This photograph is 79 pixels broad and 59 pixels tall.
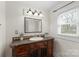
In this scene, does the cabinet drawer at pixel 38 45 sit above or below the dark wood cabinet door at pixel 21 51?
above

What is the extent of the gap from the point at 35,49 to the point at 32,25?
0.32 metres

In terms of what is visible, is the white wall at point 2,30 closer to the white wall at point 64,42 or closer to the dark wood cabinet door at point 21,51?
the dark wood cabinet door at point 21,51

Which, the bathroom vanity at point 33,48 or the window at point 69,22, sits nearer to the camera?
the bathroom vanity at point 33,48

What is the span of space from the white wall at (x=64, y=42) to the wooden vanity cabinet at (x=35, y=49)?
10 cm

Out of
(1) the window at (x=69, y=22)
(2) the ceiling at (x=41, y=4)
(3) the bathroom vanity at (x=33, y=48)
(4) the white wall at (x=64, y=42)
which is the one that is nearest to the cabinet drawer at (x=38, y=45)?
(3) the bathroom vanity at (x=33, y=48)

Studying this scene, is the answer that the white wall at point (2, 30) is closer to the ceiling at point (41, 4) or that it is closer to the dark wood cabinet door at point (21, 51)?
the dark wood cabinet door at point (21, 51)

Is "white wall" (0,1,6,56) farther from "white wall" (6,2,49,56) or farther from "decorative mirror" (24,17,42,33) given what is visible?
"decorative mirror" (24,17,42,33)

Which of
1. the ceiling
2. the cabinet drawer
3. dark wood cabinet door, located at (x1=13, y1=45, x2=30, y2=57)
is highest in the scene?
the ceiling

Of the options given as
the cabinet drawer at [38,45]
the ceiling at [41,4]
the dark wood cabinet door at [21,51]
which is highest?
the ceiling at [41,4]

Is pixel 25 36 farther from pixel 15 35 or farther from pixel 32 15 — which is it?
pixel 32 15

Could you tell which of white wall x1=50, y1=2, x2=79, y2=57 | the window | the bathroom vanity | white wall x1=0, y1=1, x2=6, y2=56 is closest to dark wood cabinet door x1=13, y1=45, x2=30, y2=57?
the bathroom vanity

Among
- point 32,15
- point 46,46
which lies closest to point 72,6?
point 32,15

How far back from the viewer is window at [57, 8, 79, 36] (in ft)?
3.90

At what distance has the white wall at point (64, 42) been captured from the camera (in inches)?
46.5
